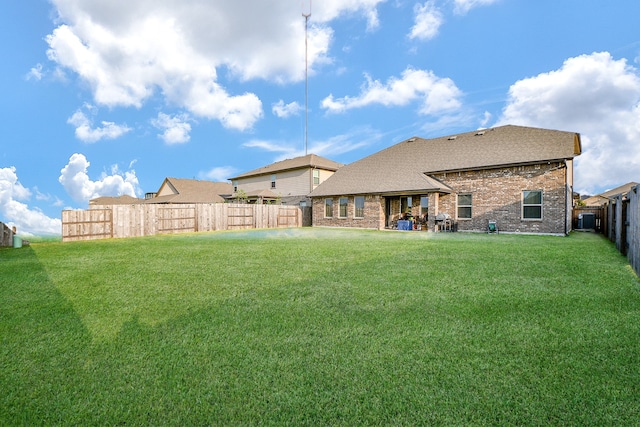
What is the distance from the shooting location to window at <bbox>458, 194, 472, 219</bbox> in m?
17.9

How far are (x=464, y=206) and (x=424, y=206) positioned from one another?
87.4 inches

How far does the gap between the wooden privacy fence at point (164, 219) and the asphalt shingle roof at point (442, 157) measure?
3.86 metres

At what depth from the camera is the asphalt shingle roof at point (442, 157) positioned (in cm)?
1627

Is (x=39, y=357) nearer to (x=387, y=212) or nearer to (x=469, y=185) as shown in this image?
(x=469, y=185)

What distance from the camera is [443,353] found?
2.84 m

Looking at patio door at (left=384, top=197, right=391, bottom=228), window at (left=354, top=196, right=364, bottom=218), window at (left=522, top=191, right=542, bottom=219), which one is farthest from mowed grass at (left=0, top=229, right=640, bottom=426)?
window at (left=354, top=196, right=364, bottom=218)

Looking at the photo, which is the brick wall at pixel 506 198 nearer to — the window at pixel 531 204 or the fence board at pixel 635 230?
the window at pixel 531 204

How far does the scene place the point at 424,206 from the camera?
1922 centimetres

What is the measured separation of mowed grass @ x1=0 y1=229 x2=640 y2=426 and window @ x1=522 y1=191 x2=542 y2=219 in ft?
37.4

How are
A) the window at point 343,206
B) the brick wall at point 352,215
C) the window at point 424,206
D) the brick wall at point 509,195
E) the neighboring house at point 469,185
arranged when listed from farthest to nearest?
1. the window at point 343,206
2. the brick wall at point 352,215
3. the window at point 424,206
4. the neighboring house at point 469,185
5. the brick wall at point 509,195

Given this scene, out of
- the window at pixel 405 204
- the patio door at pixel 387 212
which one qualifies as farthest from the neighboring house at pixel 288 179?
the window at pixel 405 204

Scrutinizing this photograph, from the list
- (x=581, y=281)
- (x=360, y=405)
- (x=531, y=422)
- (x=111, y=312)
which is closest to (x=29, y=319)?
(x=111, y=312)

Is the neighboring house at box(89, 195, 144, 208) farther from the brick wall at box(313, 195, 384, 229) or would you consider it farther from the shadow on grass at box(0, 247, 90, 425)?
the shadow on grass at box(0, 247, 90, 425)

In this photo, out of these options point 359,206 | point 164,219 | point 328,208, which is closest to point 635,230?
point 359,206
